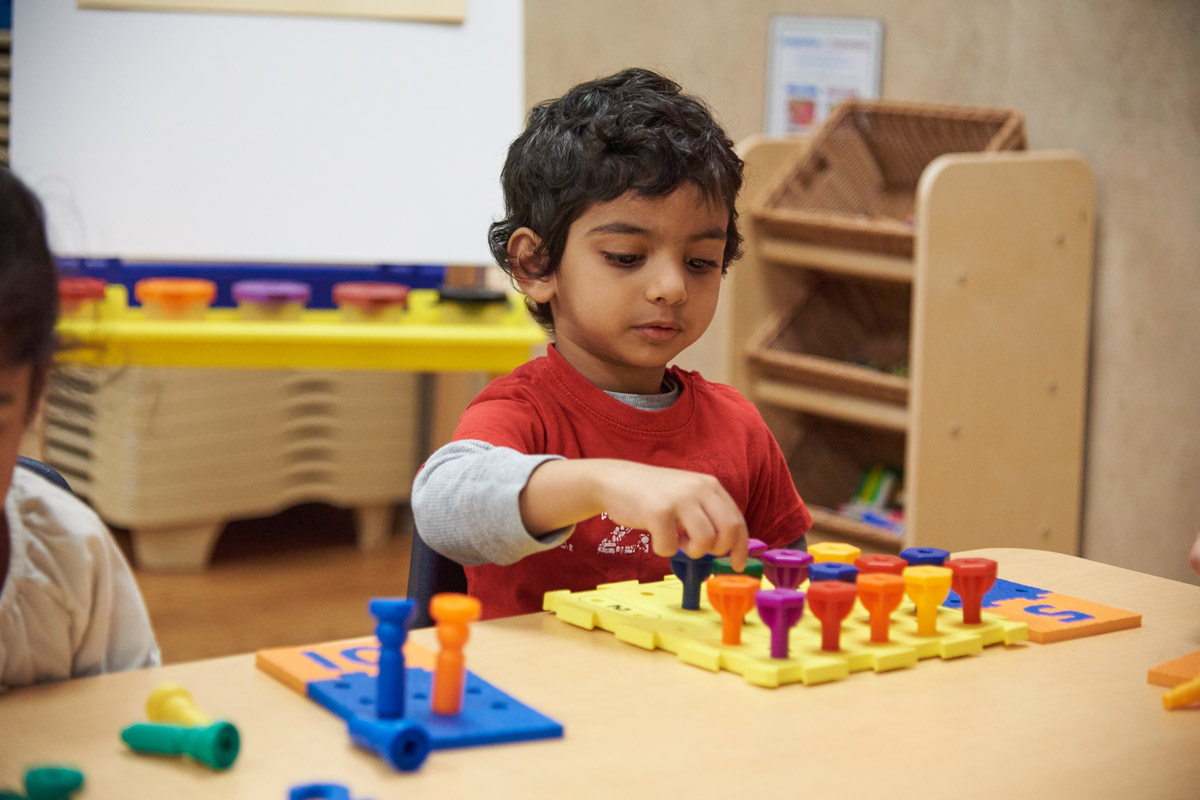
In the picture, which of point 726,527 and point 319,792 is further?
point 726,527

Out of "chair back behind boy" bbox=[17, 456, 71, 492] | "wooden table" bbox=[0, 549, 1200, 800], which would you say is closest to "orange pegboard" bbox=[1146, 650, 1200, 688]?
"wooden table" bbox=[0, 549, 1200, 800]

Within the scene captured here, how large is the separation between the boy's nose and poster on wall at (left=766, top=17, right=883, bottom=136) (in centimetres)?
188

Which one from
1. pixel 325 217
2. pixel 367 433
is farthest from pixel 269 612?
pixel 325 217

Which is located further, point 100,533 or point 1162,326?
point 1162,326

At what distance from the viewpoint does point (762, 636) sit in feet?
2.40

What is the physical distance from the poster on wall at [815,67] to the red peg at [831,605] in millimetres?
2193

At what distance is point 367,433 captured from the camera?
9.12ft

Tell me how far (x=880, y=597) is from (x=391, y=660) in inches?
11.2

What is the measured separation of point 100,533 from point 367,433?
6.68ft

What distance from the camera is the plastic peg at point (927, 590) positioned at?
74 centimetres

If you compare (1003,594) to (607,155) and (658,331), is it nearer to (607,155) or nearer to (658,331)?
(658,331)

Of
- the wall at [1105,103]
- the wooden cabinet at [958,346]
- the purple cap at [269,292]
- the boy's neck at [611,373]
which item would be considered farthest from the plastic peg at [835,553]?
the wall at [1105,103]

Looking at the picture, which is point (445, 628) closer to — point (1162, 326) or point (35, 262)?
point (35, 262)

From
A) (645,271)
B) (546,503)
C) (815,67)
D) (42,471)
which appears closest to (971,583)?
(546,503)
